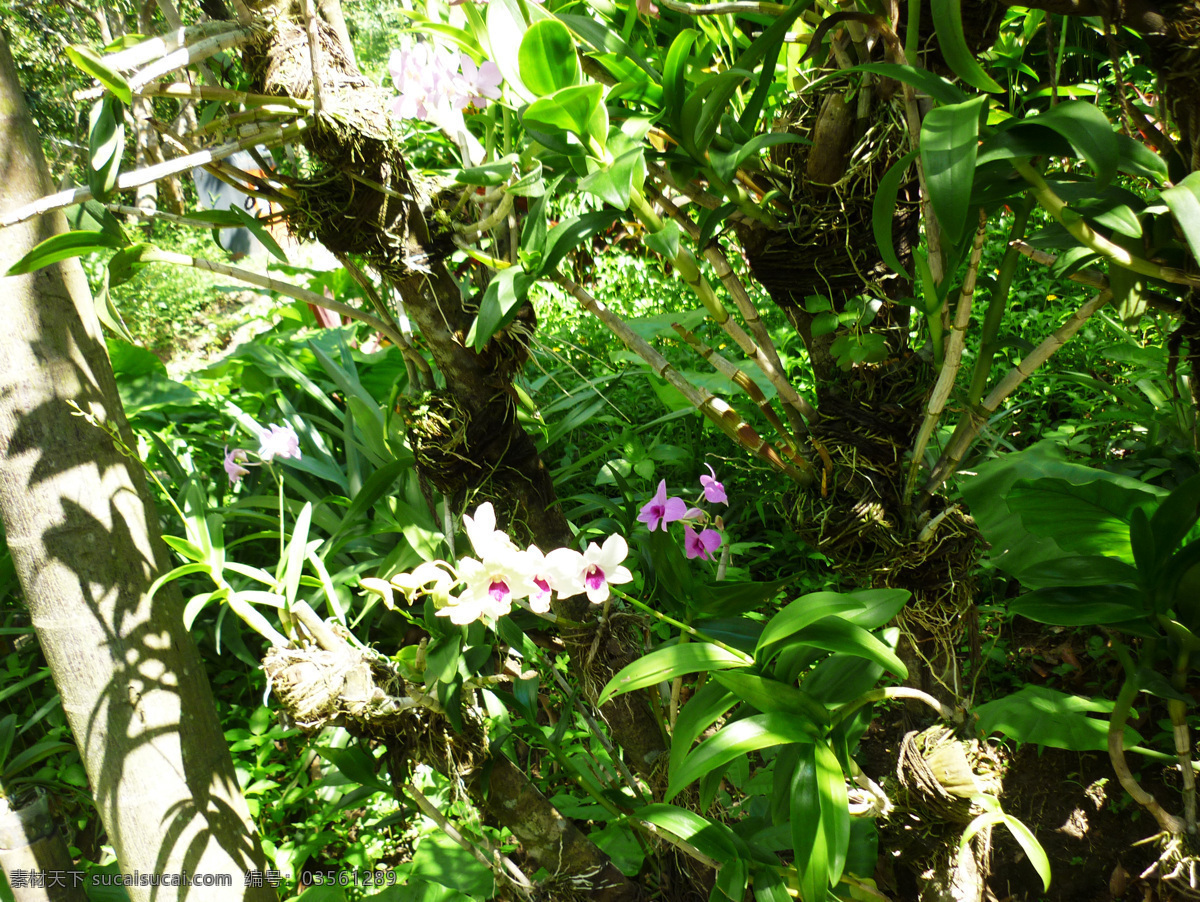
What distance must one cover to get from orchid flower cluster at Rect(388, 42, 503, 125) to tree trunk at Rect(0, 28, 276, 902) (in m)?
0.56

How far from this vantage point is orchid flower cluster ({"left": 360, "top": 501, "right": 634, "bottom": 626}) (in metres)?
0.67

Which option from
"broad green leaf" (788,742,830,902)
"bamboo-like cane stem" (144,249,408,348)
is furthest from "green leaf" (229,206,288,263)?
"broad green leaf" (788,742,830,902)

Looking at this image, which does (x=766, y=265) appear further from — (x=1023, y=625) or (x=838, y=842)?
(x=1023, y=625)

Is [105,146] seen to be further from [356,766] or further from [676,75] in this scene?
[356,766]

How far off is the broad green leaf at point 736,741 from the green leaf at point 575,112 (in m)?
0.49

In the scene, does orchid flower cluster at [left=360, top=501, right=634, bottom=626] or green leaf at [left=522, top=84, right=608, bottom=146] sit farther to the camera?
orchid flower cluster at [left=360, top=501, right=634, bottom=626]

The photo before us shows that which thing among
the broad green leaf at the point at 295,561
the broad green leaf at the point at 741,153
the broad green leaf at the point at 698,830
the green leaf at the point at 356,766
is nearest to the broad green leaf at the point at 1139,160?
the broad green leaf at the point at 741,153

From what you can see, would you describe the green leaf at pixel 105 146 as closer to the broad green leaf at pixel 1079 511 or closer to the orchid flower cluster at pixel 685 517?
the orchid flower cluster at pixel 685 517

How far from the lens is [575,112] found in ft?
1.90

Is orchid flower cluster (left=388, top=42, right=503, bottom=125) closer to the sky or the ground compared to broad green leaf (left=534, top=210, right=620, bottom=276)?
closer to the sky

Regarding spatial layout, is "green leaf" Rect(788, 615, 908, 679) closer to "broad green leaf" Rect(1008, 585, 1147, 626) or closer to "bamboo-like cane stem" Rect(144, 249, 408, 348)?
"broad green leaf" Rect(1008, 585, 1147, 626)

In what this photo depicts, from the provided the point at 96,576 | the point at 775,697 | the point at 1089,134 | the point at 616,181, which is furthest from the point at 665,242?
the point at 96,576

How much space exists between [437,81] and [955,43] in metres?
0.51

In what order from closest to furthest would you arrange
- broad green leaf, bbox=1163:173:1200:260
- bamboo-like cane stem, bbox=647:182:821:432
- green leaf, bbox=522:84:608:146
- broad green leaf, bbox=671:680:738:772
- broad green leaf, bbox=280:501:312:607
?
broad green leaf, bbox=1163:173:1200:260, green leaf, bbox=522:84:608:146, broad green leaf, bbox=671:680:738:772, bamboo-like cane stem, bbox=647:182:821:432, broad green leaf, bbox=280:501:312:607
